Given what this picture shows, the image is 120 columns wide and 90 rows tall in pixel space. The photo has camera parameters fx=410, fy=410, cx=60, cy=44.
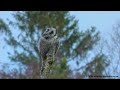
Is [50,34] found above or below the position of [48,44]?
above

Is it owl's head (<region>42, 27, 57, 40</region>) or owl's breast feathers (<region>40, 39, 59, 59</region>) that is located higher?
owl's head (<region>42, 27, 57, 40</region>)

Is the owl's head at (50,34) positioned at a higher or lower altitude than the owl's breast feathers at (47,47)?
higher

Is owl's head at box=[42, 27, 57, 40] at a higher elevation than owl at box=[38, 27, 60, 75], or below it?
higher

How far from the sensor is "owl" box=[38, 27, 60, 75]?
4.50 metres

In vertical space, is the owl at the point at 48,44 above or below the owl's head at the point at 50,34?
below

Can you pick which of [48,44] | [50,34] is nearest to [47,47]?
[48,44]

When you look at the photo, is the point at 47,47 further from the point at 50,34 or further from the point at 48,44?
the point at 50,34

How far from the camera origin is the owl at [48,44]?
14.8 ft

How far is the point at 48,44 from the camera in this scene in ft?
14.7
